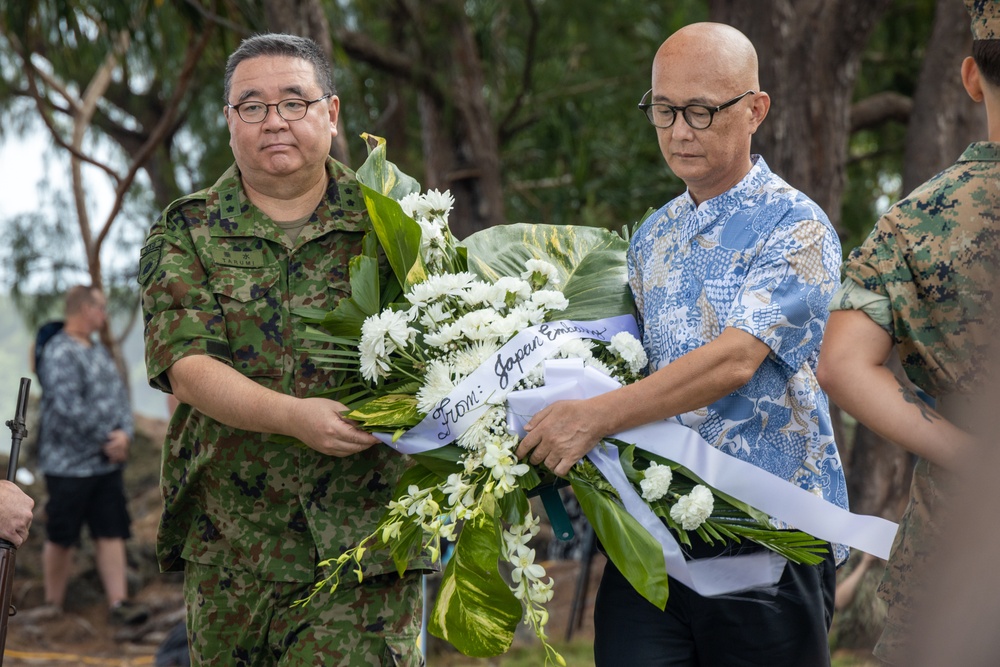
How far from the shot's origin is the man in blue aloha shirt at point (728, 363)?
2.37 meters

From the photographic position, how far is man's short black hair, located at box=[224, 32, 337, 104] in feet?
9.14

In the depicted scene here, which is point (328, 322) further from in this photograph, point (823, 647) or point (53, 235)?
point (53, 235)

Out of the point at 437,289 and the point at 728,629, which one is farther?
the point at 437,289

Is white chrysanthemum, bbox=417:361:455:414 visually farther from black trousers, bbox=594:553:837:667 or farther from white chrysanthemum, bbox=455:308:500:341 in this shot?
black trousers, bbox=594:553:837:667

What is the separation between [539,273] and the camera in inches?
106

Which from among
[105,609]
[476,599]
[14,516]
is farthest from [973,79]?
[105,609]

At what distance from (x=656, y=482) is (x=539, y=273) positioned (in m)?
0.58

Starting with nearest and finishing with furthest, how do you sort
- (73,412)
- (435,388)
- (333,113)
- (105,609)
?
(435,388) < (333,113) < (73,412) < (105,609)

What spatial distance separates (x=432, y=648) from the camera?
20.5 ft

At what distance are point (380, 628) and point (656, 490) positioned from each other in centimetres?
78

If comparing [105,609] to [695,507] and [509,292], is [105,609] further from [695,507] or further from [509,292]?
[695,507]

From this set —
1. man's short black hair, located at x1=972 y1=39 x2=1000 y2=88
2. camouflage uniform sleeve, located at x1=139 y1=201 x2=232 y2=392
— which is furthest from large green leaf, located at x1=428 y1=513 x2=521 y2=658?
man's short black hair, located at x1=972 y1=39 x2=1000 y2=88

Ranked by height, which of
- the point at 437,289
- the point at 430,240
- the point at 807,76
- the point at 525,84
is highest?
the point at 525,84


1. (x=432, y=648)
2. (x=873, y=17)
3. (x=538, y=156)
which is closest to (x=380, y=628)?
(x=432, y=648)
